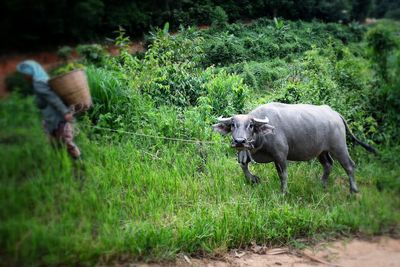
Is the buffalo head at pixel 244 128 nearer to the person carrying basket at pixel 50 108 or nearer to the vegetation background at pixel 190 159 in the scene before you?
the vegetation background at pixel 190 159

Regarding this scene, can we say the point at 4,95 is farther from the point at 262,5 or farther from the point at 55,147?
the point at 262,5

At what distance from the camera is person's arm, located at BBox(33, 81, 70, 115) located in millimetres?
2133

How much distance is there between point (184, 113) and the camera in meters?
5.37

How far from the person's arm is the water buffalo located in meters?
2.12

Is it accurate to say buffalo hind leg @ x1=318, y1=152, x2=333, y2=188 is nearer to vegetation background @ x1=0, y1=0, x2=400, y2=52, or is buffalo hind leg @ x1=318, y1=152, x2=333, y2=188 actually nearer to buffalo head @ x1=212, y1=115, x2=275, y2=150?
buffalo head @ x1=212, y1=115, x2=275, y2=150

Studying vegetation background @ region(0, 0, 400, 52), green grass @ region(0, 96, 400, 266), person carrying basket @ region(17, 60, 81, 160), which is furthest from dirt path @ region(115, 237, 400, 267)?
vegetation background @ region(0, 0, 400, 52)

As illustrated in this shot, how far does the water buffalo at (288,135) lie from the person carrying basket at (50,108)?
6.71 ft

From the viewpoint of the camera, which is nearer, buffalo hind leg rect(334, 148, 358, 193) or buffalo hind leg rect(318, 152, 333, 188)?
buffalo hind leg rect(334, 148, 358, 193)

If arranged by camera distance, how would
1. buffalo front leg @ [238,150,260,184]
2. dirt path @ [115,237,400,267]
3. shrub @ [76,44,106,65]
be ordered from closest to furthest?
shrub @ [76,44,106,65], dirt path @ [115,237,400,267], buffalo front leg @ [238,150,260,184]

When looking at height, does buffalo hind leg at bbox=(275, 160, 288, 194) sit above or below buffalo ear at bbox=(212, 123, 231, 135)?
below

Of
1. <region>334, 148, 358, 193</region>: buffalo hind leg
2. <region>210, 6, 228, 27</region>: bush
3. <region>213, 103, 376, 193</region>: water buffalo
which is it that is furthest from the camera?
<region>213, 103, 376, 193</region>: water buffalo

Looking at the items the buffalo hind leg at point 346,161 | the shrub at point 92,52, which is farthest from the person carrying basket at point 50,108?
the buffalo hind leg at point 346,161

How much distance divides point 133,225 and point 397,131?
2.05 m

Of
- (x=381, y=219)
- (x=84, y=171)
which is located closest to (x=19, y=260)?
(x=84, y=171)
